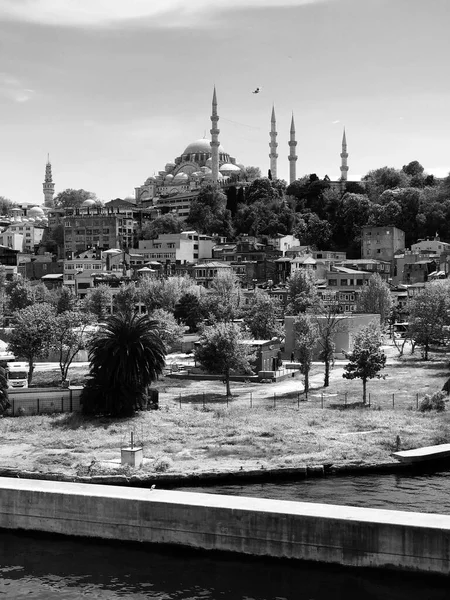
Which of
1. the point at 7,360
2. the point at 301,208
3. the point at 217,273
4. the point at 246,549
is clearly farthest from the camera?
the point at 301,208

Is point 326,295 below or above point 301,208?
below

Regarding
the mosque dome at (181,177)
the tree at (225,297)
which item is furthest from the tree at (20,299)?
the mosque dome at (181,177)

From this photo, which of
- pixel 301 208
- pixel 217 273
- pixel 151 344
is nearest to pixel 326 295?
pixel 217 273

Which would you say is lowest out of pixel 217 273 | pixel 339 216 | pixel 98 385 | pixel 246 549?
pixel 246 549

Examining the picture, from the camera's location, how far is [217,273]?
287 ft

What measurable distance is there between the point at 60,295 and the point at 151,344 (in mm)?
45323

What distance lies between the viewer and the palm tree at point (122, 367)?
35.4 meters

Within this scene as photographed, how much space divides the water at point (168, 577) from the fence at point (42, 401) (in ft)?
44.4

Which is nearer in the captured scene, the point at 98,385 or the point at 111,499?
the point at 111,499

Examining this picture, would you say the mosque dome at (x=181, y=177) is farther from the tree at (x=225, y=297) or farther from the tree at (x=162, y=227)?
the tree at (x=225, y=297)

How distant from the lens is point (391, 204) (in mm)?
100000

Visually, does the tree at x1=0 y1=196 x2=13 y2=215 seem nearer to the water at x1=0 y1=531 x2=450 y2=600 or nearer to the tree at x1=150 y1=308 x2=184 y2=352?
the tree at x1=150 y1=308 x2=184 y2=352

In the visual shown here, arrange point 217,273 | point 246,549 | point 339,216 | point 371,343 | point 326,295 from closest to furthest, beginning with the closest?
point 246,549, point 371,343, point 326,295, point 217,273, point 339,216

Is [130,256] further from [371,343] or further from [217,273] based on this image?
[371,343]
